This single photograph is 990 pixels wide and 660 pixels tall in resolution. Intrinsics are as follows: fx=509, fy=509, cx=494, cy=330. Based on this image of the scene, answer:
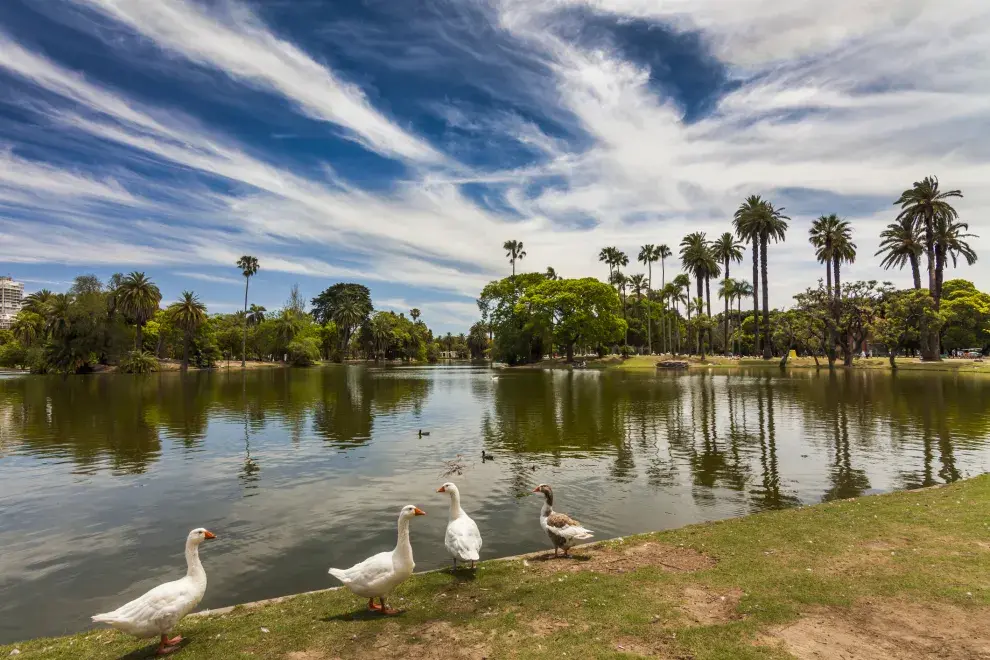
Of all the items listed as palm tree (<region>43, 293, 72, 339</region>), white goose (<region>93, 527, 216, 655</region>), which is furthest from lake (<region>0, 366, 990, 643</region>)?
palm tree (<region>43, 293, 72, 339</region>)

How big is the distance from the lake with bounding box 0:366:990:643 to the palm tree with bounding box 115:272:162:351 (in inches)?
2696

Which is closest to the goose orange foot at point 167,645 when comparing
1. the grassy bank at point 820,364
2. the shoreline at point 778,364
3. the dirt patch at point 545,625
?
the dirt patch at point 545,625

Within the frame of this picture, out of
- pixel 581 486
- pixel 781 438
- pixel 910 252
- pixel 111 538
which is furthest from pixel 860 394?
pixel 910 252

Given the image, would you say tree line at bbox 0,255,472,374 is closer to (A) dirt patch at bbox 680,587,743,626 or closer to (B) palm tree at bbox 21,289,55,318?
(B) palm tree at bbox 21,289,55,318

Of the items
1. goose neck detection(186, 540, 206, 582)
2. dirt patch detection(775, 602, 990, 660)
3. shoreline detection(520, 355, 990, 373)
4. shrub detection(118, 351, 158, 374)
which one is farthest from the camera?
shrub detection(118, 351, 158, 374)

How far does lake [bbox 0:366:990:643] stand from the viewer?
1191cm

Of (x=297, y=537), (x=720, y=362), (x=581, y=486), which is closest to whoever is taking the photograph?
(x=297, y=537)

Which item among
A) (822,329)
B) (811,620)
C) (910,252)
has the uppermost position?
(910,252)

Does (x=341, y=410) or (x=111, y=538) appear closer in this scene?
(x=111, y=538)

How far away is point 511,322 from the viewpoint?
113 m

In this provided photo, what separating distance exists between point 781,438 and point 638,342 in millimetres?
142128

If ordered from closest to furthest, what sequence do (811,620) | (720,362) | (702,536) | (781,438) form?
1. (811,620)
2. (702,536)
3. (781,438)
4. (720,362)

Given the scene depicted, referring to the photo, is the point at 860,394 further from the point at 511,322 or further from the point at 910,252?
the point at 511,322

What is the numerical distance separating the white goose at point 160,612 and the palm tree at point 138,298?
4378 inches
